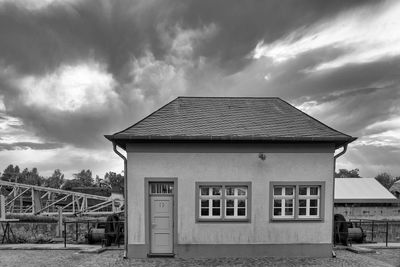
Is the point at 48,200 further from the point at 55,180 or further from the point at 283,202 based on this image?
the point at 55,180

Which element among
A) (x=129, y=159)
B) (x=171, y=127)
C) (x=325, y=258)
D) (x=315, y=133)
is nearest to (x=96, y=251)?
(x=129, y=159)

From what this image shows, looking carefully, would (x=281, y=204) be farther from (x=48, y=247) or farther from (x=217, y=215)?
(x=48, y=247)

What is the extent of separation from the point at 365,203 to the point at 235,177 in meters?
27.5

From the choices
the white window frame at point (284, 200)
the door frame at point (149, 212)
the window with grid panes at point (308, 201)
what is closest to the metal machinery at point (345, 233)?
the window with grid panes at point (308, 201)

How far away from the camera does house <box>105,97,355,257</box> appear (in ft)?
30.0

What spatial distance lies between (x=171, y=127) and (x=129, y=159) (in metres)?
1.70

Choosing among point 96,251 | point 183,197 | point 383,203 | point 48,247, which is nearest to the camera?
point 183,197

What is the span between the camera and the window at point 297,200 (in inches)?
367

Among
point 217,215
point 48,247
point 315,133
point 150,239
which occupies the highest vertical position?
point 315,133

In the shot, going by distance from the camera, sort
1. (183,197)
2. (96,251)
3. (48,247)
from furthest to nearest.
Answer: (48,247) → (96,251) → (183,197)

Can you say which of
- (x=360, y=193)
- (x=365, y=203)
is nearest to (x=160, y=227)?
(x=365, y=203)

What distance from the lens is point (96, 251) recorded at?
→ 32.7 ft

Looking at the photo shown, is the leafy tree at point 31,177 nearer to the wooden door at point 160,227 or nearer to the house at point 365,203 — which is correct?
the house at point 365,203

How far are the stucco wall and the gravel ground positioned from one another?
584 millimetres
